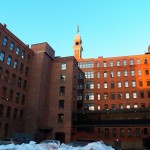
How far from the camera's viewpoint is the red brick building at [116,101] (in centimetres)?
4884

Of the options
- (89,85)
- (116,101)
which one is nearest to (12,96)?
(89,85)

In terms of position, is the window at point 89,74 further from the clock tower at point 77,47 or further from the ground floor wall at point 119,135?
the clock tower at point 77,47

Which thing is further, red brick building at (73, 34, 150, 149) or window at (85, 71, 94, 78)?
window at (85, 71, 94, 78)

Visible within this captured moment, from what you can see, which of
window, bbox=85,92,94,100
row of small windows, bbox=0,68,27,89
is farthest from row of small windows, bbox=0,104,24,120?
window, bbox=85,92,94,100

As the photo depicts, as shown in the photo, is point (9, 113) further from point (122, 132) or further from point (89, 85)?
point (89, 85)

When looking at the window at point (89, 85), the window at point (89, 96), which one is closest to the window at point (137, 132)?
the window at point (89, 96)

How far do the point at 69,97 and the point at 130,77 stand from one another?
70.3ft

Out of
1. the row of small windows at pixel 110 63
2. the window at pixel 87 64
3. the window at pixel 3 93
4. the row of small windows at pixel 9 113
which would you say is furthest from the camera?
the window at pixel 87 64

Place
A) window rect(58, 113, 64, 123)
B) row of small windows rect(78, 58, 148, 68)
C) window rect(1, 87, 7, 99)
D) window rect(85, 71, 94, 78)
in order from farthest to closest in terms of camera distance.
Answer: window rect(85, 71, 94, 78) → row of small windows rect(78, 58, 148, 68) → window rect(58, 113, 64, 123) → window rect(1, 87, 7, 99)

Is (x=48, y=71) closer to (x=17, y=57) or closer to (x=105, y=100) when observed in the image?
(x=17, y=57)

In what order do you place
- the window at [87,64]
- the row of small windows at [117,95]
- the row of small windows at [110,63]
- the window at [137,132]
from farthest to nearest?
1. the window at [87,64]
2. the row of small windows at [110,63]
3. the row of small windows at [117,95]
4. the window at [137,132]

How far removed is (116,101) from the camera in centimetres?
6091

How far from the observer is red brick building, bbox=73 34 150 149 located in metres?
Result: 48.8

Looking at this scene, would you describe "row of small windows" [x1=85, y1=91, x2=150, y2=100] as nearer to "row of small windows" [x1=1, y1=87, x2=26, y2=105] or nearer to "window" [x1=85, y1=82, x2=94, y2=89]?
"window" [x1=85, y1=82, x2=94, y2=89]
